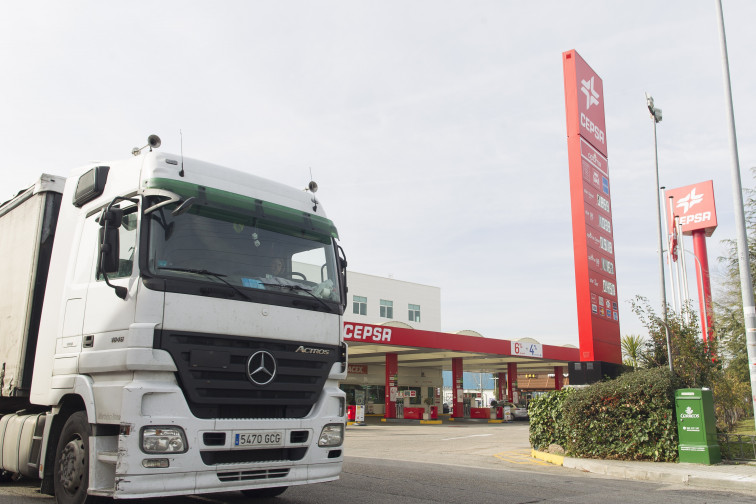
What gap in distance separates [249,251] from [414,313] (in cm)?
5265

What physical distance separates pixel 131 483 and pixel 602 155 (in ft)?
51.9

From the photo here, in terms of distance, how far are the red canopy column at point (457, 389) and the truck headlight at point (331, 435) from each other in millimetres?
34698

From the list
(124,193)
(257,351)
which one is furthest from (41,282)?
(257,351)

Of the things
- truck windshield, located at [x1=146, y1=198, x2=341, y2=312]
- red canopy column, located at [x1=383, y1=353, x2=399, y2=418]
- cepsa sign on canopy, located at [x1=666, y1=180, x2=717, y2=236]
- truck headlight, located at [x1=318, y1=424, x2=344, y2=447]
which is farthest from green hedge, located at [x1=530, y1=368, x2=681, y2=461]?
red canopy column, located at [x1=383, y1=353, x2=399, y2=418]

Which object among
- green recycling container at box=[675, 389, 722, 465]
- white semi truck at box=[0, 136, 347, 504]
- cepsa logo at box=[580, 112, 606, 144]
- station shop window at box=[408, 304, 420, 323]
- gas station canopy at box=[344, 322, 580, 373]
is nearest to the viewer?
white semi truck at box=[0, 136, 347, 504]

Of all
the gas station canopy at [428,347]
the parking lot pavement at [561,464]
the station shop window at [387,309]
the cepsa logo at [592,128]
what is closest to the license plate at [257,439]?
the parking lot pavement at [561,464]

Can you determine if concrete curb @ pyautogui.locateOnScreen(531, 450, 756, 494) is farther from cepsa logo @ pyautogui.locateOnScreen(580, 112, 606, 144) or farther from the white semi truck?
cepsa logo @ pyautogui.locateOnScreen(580, 112, 606, 144)

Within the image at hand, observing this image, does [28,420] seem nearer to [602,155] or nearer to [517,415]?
[602,155]

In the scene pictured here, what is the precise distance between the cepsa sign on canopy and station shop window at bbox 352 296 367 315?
27425 millimetres

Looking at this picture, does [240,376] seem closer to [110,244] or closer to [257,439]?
[257,439]

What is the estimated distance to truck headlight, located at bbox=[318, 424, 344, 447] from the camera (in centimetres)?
584

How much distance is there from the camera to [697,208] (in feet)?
102

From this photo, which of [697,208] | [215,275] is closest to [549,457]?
[215,275]

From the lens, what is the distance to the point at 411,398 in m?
47.0
